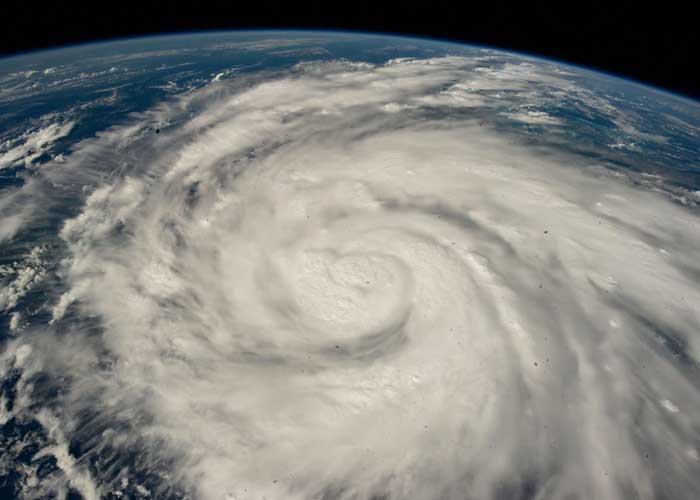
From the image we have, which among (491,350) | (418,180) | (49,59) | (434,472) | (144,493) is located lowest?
(144,493)

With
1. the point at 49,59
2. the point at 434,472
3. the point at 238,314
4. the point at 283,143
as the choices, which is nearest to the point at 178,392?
the point at 238,314

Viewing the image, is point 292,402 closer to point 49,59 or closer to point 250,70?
point 250,70

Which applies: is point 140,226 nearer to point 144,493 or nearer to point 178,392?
point 178,392

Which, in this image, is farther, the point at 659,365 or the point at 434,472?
the point at 659,365

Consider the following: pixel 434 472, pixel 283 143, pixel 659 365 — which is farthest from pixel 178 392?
pixel 283 143

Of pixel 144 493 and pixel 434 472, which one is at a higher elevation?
pixel 434 472

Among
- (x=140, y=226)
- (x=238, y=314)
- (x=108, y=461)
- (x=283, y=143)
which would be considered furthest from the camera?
(x=283, y=143)

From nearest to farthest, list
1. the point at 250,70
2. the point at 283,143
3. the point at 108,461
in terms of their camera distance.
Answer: the point at 108,461, the point at 283,143, the point at 250,70
